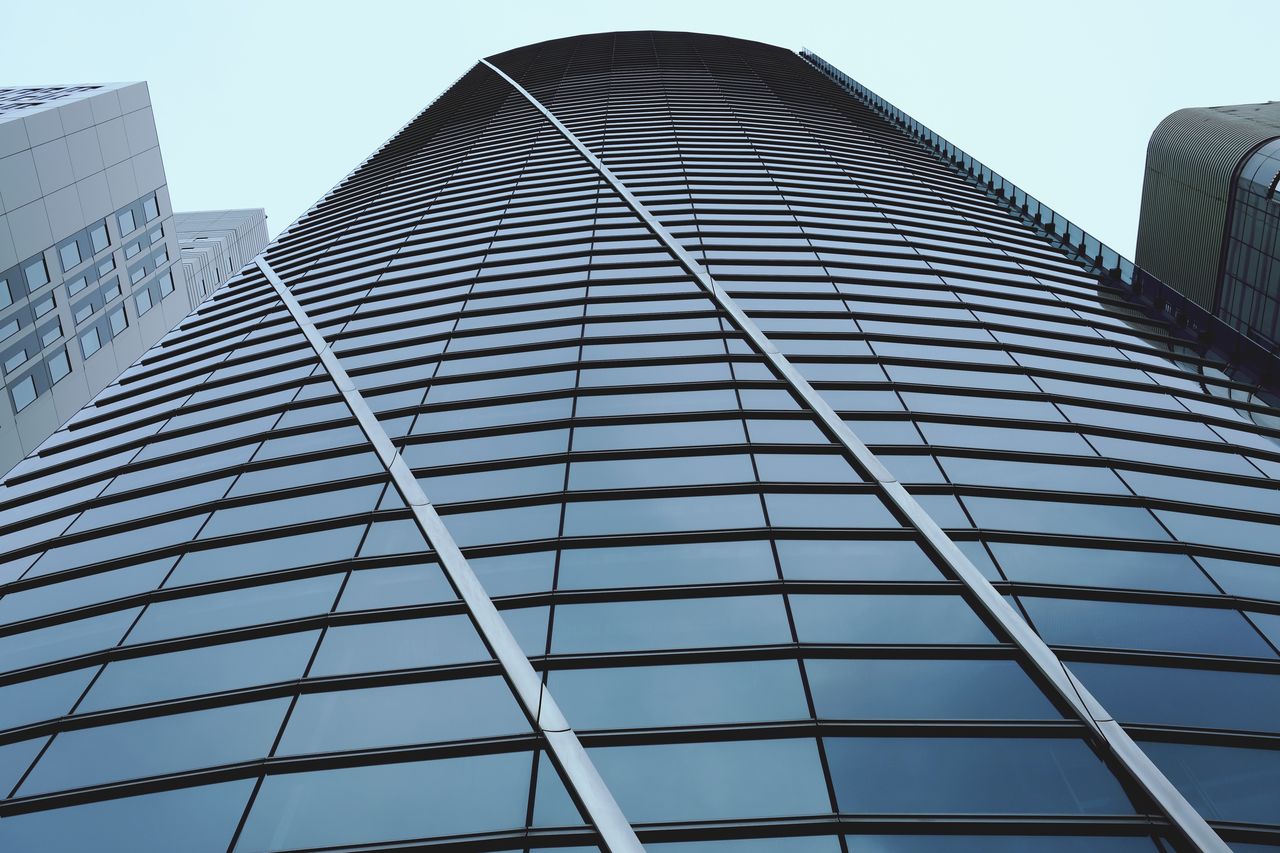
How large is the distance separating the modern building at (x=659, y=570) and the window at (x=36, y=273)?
16026 mm

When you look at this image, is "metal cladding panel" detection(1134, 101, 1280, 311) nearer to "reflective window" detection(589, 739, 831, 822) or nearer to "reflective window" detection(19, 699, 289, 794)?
"reflective window" detection(589, 739, 831, 822)

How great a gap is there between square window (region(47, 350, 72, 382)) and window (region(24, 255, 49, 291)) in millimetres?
3208

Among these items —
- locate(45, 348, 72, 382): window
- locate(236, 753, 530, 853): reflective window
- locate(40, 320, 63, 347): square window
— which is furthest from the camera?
locate(45, 348, 72, 382): window

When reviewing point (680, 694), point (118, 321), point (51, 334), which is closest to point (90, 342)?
point (118, 321)

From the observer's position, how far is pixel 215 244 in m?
74.4

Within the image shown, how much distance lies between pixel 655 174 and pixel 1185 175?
2894 centimetres

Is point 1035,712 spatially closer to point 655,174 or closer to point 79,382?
point 655,174

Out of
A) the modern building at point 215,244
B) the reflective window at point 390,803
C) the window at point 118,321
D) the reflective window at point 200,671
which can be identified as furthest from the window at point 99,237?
the reflective window at point 390,803

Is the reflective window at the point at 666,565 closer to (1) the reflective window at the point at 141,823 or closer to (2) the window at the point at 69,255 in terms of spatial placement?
(1) the reflective window at the point at 141,823

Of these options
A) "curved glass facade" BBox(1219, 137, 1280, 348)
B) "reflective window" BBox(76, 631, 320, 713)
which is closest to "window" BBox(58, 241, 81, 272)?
"reflective window" BBox(76, 631, 320, 713)

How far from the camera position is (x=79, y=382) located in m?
41.9

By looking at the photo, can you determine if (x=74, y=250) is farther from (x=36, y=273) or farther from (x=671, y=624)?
(x=671, y=624)

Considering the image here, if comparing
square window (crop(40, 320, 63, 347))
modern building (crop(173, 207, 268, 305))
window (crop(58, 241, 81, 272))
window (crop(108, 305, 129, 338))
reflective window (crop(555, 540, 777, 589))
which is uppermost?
window (crop(58, 241, 81, 272))

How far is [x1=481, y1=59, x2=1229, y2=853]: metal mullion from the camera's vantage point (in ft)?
31.5
